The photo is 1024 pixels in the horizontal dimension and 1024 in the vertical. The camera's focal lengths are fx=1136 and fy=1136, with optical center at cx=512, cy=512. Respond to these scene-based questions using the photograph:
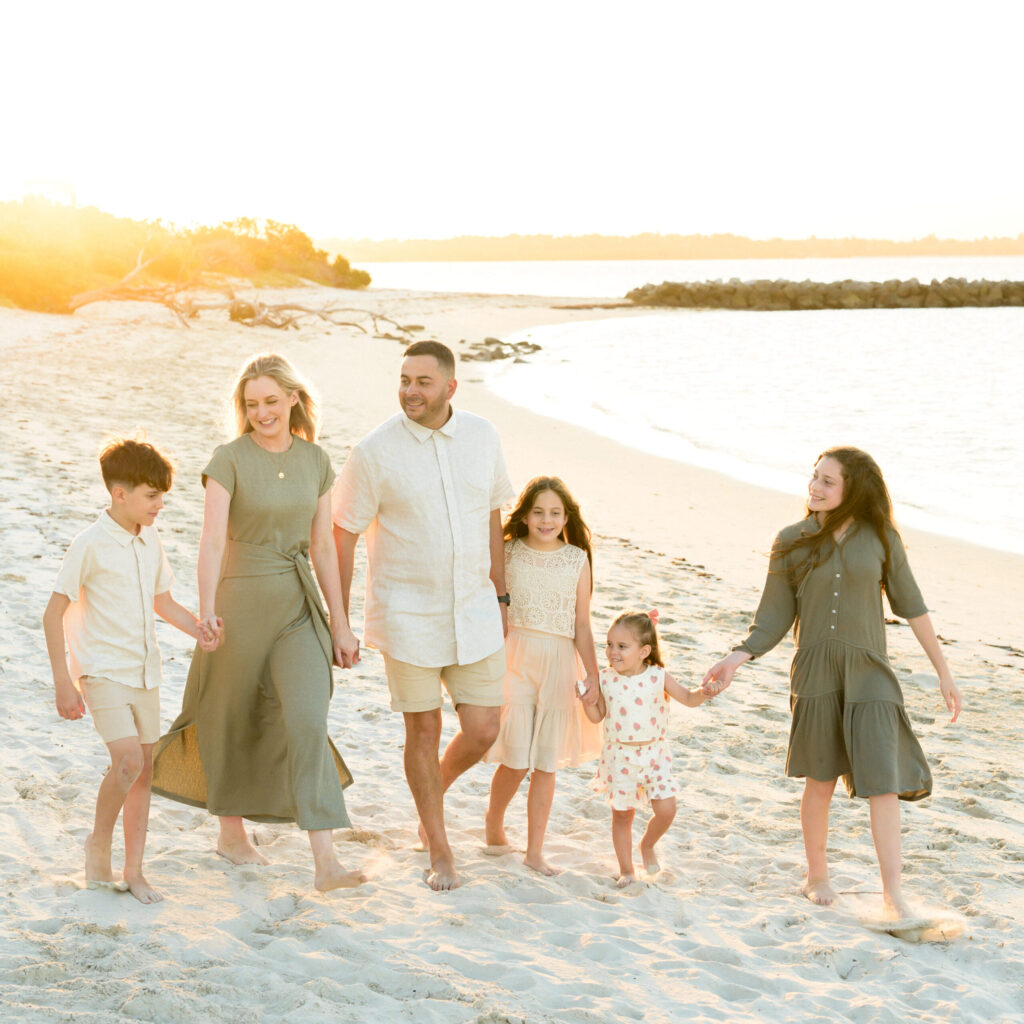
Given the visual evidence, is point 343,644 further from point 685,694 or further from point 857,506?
point 857,506

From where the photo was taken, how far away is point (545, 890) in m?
4.07

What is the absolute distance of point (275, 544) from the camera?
3.92 meters

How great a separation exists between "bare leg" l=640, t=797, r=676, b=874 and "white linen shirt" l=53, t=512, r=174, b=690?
6.17ft

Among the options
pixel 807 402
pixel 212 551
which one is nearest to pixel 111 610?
pixel 212 551

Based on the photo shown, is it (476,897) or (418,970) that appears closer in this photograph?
(418,970)

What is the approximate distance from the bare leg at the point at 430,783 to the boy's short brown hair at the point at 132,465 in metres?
1.20

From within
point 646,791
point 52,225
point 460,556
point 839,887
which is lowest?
point 839,887

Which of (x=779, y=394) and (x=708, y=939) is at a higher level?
(x=779, y=394)

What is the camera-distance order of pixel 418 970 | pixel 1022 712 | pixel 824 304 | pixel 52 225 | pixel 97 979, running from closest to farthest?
pixel 97 979 < pixel 418 970 < pixel 1022 712 < pixel 52 225 < pixel 824 304

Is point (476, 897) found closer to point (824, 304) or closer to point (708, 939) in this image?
point (708, 939)

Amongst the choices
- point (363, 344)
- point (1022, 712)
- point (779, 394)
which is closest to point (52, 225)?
point (363, 344)

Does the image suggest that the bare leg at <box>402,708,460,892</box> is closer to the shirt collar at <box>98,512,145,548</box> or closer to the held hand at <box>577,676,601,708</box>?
the held hand at <box>577,676,601,708</box>

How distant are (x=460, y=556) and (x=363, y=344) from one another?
2416 centimetres

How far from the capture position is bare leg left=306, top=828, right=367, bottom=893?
3855 millimetres
